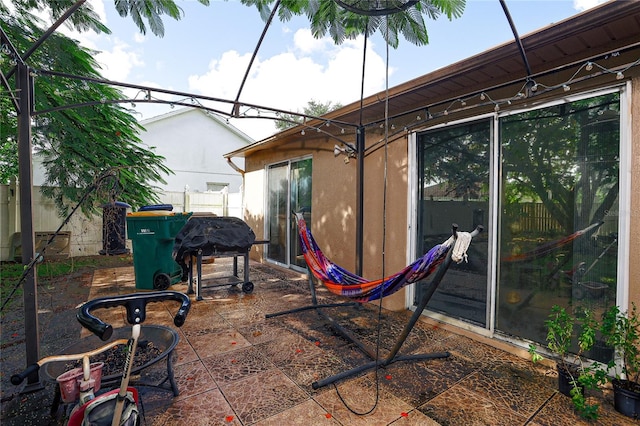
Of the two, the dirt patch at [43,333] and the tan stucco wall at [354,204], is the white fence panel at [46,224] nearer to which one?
the dirt patch at [43,333]

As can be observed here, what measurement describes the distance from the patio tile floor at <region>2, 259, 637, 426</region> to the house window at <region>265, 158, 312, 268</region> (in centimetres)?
251

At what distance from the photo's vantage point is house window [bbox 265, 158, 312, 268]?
580 cm

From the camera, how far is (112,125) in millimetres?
6066

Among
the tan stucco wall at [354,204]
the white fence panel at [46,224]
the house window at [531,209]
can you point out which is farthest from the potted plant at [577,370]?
the white fence panel at [46,224]

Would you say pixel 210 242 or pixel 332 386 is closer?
pixel 332 386

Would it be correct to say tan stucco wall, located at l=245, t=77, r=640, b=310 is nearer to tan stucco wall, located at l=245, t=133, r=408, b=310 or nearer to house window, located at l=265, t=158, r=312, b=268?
tan stucco wall, located at l=245, t=133, r=408, b=310

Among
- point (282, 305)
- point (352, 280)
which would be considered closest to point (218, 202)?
point (282, 305)

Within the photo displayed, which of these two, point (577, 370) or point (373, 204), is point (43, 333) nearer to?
point (373, 204)

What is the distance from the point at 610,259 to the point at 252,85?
3.93 metres

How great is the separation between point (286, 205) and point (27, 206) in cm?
437

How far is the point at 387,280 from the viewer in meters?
2.37

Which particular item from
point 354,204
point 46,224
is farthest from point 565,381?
point 46,224

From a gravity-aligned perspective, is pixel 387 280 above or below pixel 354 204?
below

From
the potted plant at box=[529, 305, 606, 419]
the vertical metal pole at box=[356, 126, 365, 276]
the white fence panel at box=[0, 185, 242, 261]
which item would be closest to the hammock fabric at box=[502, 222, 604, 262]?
the potted plant at box=[529, 305, 606, 419]
